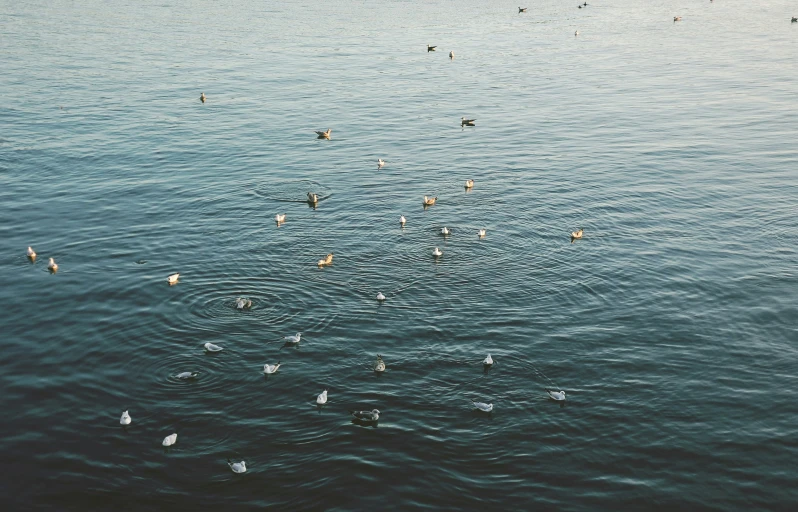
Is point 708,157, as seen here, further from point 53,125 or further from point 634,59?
point 53,125

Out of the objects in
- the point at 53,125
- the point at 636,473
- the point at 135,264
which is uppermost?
the point at 53,125

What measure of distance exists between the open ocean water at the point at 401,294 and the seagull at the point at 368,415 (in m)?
0.53

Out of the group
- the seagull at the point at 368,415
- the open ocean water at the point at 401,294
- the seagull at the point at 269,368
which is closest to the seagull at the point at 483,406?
the open ocean water at the point at 401,294

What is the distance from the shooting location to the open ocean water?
2289 centimetres

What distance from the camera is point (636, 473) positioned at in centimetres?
2267

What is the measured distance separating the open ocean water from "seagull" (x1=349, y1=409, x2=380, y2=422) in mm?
533

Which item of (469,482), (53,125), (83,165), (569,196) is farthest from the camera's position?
(53,125)

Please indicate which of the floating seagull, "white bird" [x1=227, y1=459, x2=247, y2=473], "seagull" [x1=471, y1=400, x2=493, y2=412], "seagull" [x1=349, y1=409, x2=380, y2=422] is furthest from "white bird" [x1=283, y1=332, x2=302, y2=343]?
"seagull" [x1=471, y1=400, x2=493, y2=412]

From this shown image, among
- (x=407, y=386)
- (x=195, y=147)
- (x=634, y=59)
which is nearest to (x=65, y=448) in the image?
(x=407, y=386)

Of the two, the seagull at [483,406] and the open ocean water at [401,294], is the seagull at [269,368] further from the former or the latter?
the seagull at [483,406]

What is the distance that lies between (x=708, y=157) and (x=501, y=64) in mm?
35006

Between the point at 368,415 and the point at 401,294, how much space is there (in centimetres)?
882

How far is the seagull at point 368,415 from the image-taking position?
24.6 metres

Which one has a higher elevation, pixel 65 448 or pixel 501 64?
pixel 501 64
